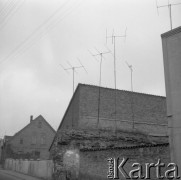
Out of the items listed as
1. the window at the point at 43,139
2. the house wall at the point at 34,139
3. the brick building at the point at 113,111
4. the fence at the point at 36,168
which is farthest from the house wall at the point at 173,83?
the window at the point at 43,139

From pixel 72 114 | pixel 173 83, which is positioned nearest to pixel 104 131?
pixel 72 114

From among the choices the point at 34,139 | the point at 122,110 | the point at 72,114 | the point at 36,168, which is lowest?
→ the point at 36,168

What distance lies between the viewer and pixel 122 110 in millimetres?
29938

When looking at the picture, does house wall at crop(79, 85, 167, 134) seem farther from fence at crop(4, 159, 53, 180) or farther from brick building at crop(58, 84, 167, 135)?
fence at crop(4, 159, 53, 180)

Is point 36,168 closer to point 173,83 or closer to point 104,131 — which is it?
point 104,131

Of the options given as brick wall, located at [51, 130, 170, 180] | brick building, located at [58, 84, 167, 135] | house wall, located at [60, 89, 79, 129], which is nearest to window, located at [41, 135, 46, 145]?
brick building, located at [58, 84, 167, 135]

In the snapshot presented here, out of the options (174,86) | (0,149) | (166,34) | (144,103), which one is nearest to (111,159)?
(174,86)

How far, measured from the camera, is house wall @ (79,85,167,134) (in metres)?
28.5

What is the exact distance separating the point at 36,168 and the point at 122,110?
997cm

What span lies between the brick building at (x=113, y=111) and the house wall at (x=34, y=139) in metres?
23.1

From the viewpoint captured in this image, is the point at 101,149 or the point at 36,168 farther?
the point at 36,168

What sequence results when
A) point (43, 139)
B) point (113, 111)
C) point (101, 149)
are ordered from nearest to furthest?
point (101, 149), point (113, 111), point (43, 139)

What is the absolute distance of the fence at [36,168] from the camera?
23.3 m

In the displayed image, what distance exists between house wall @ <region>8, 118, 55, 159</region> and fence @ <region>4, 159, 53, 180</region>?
14.0 meters
